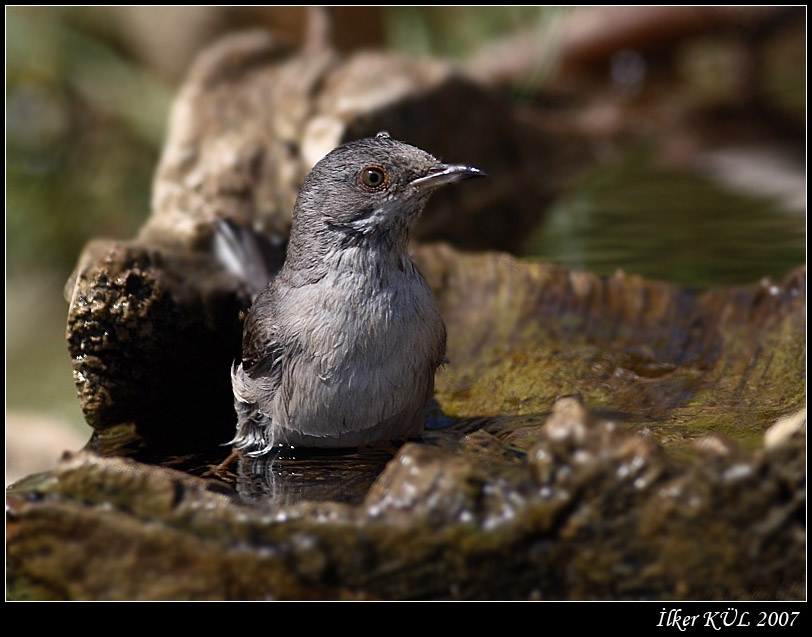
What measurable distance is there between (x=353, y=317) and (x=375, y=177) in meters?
0.67

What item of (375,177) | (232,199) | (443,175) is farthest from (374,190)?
(232,199)

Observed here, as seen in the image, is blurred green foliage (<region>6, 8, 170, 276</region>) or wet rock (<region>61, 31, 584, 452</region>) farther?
blurred green foliage (<region>6, 8, 170, 276</region>)

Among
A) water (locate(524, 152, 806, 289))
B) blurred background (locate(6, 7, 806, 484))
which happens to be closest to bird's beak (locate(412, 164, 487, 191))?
water (locate(524, 152, 806, 289))

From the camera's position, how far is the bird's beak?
4.48 m

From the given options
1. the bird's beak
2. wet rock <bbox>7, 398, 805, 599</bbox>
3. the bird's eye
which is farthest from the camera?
the bird's eye

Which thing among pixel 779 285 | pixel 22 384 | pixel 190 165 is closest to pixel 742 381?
pixel 779 285

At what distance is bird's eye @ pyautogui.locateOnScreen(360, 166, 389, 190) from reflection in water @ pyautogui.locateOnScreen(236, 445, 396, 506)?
4.07ft

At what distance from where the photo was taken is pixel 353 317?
4.47 metres

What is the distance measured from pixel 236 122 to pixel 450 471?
521 cm

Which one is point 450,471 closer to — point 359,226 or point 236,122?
point 359,226

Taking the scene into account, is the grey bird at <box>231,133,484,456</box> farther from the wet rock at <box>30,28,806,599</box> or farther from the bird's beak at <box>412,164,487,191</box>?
the wet rock at <box>30,28,806,599</box>

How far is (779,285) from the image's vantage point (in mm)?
5684

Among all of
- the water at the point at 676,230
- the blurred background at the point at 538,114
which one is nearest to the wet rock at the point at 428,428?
the water at the point at 676,230

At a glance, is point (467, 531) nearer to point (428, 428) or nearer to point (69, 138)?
point (428, 428)
